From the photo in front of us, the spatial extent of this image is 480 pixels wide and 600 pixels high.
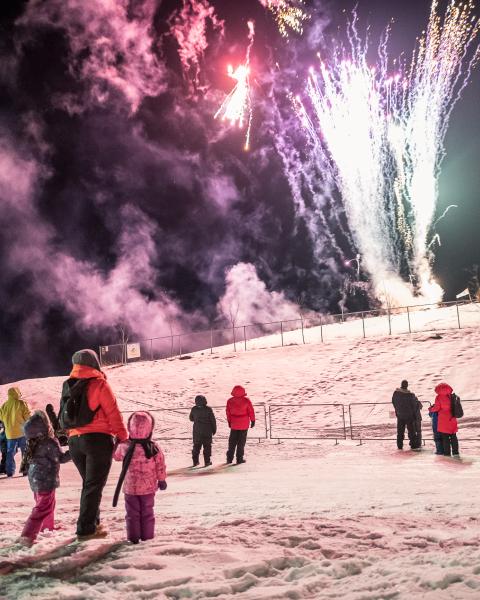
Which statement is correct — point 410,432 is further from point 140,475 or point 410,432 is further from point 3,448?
point 140,475

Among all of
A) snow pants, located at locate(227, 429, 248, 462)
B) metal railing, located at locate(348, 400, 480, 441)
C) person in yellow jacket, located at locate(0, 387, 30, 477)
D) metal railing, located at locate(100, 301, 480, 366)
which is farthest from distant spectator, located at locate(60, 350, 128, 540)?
metal railing, located at locate(100, 301, 480, 366)

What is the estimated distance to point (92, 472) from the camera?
16.9 ft

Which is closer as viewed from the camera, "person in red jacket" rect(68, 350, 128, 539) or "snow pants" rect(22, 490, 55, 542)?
"person in red jacket" rect(68, 350, 128, 539)

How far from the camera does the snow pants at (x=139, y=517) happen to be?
509 centimetres

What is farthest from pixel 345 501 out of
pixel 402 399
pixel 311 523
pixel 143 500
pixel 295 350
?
pixel 295 350

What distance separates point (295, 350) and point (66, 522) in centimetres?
3040

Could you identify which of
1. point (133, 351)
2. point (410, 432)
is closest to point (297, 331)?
point (133, 351)

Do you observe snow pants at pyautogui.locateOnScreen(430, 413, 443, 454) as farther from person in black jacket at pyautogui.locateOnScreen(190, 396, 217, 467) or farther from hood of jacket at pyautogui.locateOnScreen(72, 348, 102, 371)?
hood of jacket at pyautogui.locateOnScreen(72, 348, 102, 371)

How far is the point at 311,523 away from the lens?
18.4ft

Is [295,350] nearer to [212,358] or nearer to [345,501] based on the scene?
[212,358]

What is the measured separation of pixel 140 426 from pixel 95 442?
0.43 meters

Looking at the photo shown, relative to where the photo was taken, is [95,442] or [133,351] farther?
[133,351]

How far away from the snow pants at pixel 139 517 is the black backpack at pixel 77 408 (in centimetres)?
80

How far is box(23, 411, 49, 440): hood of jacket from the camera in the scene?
5602mm
